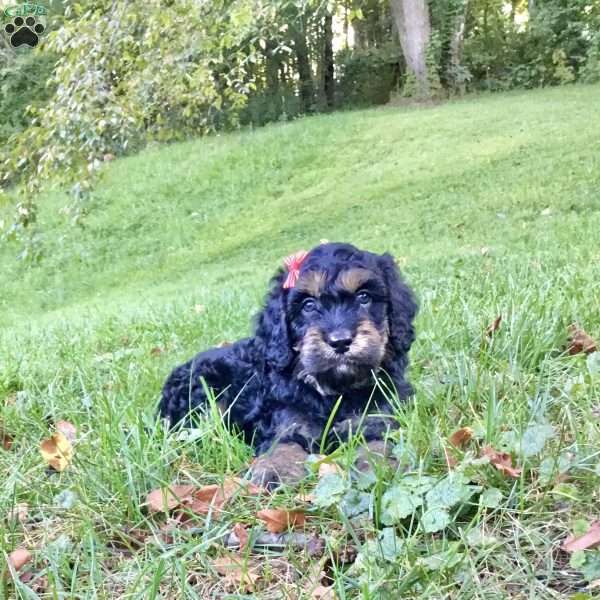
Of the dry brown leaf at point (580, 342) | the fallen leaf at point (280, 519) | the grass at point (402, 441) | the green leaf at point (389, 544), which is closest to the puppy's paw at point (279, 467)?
the grass at point (402, 441)

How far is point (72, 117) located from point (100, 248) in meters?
12.4

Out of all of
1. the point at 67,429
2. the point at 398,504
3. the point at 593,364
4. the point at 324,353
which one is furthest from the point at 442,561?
the point at 67,429

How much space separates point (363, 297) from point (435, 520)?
3.41 ft

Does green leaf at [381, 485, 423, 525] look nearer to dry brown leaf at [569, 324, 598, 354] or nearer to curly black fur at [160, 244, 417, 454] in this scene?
curly black fur at [160, 244, 417, 454]

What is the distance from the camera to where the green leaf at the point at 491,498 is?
2.33m

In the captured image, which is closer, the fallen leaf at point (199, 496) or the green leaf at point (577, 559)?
the green leaf at point (577, 559)

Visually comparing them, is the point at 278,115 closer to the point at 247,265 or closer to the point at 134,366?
the point at 247,265

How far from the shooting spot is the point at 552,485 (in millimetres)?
2424

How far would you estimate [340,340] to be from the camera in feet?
9.32

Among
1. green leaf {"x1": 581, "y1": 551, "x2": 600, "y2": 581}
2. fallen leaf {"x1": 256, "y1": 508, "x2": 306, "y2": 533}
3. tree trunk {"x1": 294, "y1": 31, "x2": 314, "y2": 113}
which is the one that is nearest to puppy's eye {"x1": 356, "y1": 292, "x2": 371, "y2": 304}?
fallen leaf {"x1": 256, "y1": 508, "x2": 306, "y2": 533}

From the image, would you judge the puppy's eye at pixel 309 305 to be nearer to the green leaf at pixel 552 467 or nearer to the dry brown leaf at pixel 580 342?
the green leaf at pixel 552 467

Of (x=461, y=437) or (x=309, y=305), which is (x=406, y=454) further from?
(x=309, y=305)

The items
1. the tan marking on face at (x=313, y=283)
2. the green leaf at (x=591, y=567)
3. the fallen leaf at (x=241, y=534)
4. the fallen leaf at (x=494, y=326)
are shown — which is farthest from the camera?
the fallen leaf at (x=494, y=326)

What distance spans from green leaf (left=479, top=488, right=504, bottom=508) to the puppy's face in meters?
0.73
